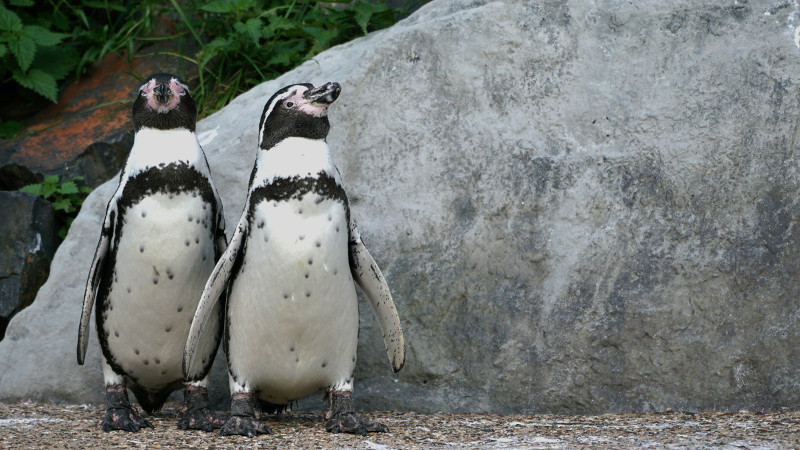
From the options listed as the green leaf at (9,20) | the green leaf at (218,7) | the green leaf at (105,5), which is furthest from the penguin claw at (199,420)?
the green leaf at (105,5)

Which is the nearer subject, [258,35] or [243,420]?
[243,420]

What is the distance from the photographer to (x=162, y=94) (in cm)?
355

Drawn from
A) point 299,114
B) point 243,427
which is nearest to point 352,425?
point 243,427

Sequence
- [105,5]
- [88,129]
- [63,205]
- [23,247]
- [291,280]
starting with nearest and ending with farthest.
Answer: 1. [291,280]
2. [23,247]
3. [63,205]
4. [88,129]
5. [105,5]

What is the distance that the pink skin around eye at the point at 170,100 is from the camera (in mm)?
3584

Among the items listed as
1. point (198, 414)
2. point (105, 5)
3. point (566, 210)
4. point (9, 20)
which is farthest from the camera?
point (105, 5)

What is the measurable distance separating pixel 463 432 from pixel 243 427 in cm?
76

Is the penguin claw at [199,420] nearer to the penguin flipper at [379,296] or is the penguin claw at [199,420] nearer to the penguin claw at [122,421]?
the penguin claw at [122,421]

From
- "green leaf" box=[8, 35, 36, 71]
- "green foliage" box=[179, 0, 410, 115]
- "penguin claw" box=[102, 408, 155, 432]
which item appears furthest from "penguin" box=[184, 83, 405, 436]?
"green leaf" box=[8, 35, 36, 71]

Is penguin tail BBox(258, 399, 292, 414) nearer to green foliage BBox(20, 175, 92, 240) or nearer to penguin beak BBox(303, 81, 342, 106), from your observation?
penguin beak BBox(303, 81, 342, 106)

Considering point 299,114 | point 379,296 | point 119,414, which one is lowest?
point 119,414

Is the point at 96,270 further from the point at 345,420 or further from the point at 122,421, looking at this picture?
the point at 345,420

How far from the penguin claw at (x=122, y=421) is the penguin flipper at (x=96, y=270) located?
311 millimetres

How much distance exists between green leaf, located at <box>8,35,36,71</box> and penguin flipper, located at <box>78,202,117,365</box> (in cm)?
200
